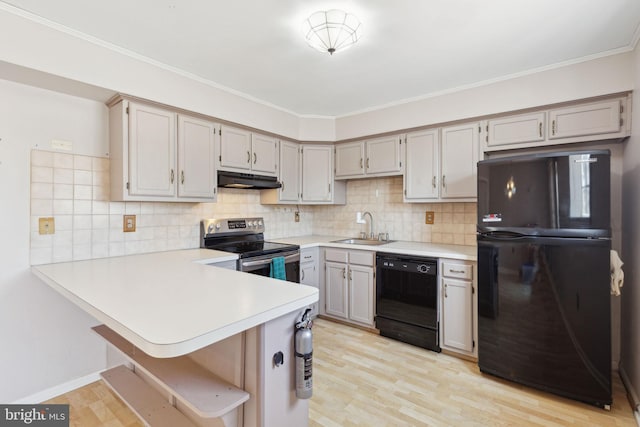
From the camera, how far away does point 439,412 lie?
1905 mm

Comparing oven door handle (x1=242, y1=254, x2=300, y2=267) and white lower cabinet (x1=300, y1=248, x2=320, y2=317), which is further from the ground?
oven door handle (x1=242, y1=254, x2=300, y2=267)

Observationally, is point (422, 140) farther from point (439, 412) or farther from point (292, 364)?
point (292, 364)

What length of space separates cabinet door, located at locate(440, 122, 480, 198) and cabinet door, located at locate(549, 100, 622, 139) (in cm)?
56

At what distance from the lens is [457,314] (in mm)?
2572

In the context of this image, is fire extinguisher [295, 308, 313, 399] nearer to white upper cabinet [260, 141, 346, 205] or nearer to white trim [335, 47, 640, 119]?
white upper cabinet [260, 141, 346, 205]

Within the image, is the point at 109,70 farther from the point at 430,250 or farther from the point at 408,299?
the point at 408,299

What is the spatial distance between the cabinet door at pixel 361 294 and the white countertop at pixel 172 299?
1670 mm

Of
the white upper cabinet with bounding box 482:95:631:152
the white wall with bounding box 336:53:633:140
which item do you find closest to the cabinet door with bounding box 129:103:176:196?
the white wall with bounding box 336:53:633:140

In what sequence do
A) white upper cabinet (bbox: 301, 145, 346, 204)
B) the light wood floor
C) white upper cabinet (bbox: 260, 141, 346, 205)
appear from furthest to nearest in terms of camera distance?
white upper cabinet (bbox: 301, 145, 346, 204) → white upper cabinet (bbox: 260, 141, 346, 205) → the light wood floor


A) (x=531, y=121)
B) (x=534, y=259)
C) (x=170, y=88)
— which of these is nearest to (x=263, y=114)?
(x=170, y=88)

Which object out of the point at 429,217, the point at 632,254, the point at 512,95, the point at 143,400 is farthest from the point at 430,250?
the point at 143,400

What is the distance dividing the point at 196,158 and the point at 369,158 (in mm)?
1798

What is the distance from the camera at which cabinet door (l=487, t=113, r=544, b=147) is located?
8.06ft

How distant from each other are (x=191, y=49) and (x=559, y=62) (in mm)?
2737
